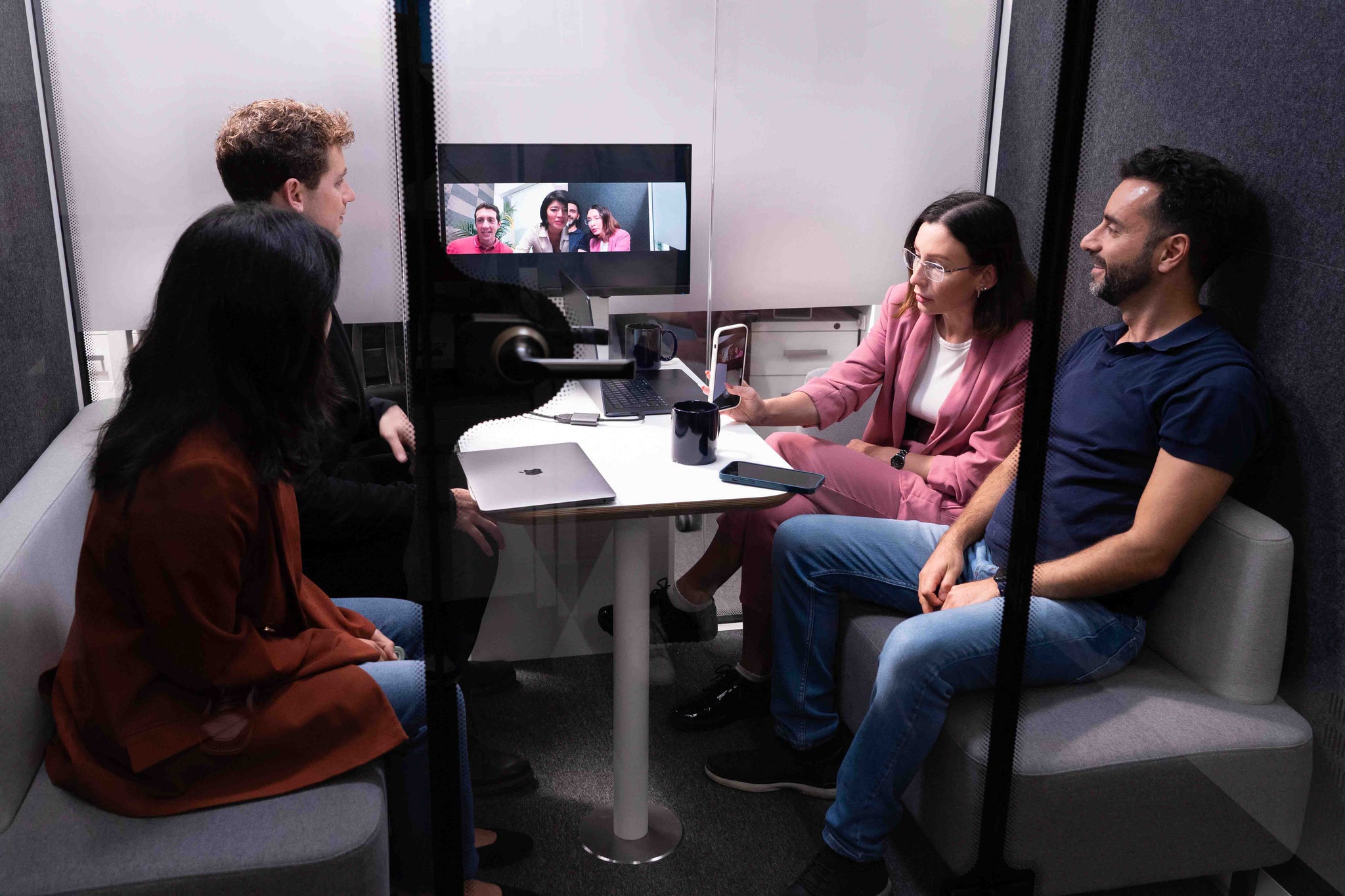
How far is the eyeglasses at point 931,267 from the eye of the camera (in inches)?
44.9

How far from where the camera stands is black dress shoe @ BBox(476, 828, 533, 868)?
3.80ft

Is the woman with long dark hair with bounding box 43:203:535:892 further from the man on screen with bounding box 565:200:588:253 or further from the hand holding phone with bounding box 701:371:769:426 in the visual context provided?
the hand holding phone with bounding box 701:371:769:426

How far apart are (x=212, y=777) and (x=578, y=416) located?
1.83ft

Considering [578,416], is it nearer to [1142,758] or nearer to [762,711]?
[762,711]

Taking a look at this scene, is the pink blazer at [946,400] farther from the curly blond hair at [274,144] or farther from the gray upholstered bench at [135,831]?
the gray upholstered bench at [135,831]

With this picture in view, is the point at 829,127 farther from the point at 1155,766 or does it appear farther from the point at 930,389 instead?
the point at 1155,766

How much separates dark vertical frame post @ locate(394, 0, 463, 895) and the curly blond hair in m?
0.08

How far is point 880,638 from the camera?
1.45 m

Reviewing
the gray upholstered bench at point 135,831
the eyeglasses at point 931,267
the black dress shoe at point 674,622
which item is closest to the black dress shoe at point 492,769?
the gray upholstered bench at point 135,831

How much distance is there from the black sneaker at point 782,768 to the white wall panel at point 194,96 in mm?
790

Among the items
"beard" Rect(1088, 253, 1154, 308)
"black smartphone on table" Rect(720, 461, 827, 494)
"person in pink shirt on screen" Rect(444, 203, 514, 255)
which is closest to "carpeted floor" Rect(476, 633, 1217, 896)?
"black smartphone on table" Rect(720, 461, 827, 494)

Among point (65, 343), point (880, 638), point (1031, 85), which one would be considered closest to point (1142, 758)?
point (880, 638)

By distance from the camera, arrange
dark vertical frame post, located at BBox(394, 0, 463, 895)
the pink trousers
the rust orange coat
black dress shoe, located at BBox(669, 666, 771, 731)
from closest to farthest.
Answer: dark vertical frame post, located at BBox(394, 0, 463, 895) < the rust orange coat < the pink trousers < black dress shoe, located at BBox(669, 666, 771, 731)

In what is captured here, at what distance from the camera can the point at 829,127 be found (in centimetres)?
107
